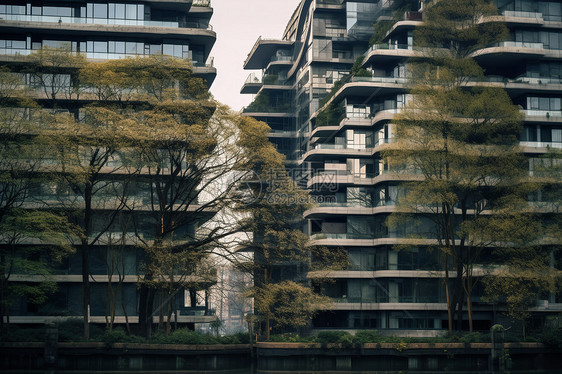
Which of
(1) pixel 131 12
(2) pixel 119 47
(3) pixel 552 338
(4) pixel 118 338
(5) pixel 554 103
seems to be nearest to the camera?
A: (4) pixel 118 338

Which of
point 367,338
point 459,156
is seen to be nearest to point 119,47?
point 459,156

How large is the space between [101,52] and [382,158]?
2923cm

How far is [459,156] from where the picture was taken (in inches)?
2393

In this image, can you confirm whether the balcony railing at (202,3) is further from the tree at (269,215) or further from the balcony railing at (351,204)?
the tree at (269,215)

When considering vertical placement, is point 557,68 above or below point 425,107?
above

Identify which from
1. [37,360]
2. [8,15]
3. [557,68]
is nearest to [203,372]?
[37,360]

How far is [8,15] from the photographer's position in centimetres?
7050

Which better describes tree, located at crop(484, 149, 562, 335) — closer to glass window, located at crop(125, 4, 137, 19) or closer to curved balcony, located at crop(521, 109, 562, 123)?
curved balcony, located at crop(521, 109, 562, 123)

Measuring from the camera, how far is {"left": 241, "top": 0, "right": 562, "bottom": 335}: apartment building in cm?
7331

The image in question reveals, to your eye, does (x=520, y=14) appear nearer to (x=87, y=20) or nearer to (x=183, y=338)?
(x=87, y=20)

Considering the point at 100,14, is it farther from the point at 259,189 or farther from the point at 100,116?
the point at 259,189

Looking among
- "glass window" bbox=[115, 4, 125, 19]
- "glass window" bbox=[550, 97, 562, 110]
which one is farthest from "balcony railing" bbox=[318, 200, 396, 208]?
"glass window" bbox=[115, 4, 125, 19]

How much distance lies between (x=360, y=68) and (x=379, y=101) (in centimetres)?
418

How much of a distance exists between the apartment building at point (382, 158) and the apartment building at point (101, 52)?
15.4m
